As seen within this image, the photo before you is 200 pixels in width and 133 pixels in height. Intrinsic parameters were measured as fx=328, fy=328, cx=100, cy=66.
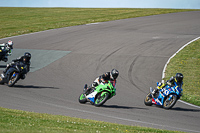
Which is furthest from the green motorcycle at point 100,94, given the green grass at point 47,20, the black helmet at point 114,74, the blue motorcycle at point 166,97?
the green grass at point 47,20

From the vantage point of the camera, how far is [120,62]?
22.8 meters

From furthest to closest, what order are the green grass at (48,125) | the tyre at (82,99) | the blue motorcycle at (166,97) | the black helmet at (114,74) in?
1. the tyre at (82,99)
2. the blue motorcycle at (166,97)
3. the black helmet at (114,74)
4. the green grass at (48,125)

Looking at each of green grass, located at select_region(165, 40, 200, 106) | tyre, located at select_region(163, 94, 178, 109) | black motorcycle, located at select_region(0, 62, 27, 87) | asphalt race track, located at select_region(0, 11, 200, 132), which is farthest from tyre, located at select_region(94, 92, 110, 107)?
green grass, located at select_region(165, 40, 200, 106)

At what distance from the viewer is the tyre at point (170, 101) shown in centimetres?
1355

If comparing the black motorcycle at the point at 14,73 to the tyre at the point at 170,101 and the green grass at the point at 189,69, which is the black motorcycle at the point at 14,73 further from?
the green grass at the point at 189,69

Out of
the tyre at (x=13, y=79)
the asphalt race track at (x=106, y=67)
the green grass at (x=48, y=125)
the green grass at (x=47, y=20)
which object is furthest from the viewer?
the green grass at (x=47, y=20)

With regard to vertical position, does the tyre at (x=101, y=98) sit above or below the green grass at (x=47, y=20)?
below

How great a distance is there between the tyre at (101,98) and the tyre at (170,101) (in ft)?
8.41

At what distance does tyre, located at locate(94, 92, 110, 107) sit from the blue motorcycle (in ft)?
7.11

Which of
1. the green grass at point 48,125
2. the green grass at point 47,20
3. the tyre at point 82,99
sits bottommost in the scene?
the green grass at point 48,125

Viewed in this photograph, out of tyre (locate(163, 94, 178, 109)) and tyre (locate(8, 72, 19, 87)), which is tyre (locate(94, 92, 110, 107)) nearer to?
tyre (locate(163, 94, 178, 109))

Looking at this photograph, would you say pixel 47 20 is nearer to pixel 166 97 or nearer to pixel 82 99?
pixel 82 99

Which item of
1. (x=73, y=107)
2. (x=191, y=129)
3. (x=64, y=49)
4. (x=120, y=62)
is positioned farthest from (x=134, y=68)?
(x=191, y=129)

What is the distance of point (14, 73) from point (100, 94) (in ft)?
16.1
